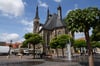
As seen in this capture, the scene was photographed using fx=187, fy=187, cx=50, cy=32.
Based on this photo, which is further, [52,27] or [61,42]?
[52,27]

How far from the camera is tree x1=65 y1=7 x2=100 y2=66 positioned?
19391mm

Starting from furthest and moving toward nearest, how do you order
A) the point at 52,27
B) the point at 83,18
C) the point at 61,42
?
the point at 52,27 < the point at 61,42 < the point at 83,18

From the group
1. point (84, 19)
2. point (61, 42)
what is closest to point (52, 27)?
point (61, 42)

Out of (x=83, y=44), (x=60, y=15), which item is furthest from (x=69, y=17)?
(x=60, y=15)

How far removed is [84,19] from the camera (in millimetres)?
19516

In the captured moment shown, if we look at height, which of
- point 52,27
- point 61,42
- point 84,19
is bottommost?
point 61,42

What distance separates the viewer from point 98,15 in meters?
19.8

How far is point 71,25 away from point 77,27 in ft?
2.78

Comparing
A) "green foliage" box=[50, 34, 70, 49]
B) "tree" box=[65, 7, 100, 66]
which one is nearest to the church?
"green foliage" box=[50, 34, 70, 49]

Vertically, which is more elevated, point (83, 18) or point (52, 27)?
point (52, 27)

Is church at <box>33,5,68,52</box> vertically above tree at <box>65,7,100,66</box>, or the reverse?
church at <box>33,5,68,52</box>

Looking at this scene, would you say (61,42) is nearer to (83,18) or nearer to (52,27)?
(52,27)

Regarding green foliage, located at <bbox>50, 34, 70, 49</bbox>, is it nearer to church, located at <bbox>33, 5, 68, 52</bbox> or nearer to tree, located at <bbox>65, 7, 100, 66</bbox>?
church, located at <bbox>33, 5, 68, 52</bbox>

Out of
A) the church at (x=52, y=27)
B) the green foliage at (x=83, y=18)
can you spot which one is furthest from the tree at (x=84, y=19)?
the church at (x=52, y=27)
